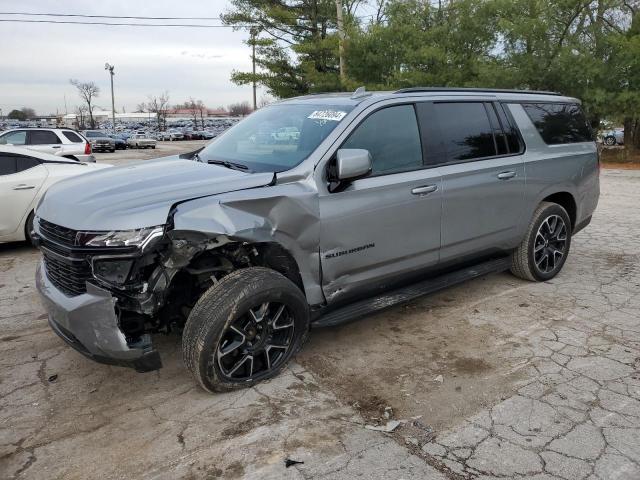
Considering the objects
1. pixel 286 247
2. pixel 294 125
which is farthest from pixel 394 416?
pixel 294 125

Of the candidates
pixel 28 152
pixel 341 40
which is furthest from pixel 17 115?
pixel 28 152

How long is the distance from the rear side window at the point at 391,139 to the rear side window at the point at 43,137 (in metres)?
14.2

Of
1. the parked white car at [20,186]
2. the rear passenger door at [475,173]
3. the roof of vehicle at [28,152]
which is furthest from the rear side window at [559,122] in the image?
the roof of vehicle at [28,152]

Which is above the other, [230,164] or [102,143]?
[102,143]

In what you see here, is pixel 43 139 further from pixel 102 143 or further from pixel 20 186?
pixel 102 143

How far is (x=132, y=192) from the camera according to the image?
3.10m

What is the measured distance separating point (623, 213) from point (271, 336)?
319 inches

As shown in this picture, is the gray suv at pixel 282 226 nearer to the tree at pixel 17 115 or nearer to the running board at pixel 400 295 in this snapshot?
the running board at pixel 400 295

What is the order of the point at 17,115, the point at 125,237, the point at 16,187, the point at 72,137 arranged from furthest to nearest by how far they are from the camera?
the point at 17,115
the point at 72,137
the point at 16,187
the point at 125,237

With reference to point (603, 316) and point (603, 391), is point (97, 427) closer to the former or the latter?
point (603, 391)

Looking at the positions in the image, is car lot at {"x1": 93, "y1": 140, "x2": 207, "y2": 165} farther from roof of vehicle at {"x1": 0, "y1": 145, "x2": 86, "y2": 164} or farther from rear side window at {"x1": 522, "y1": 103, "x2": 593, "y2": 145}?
rear side window at {"x1": 522, "y1": 103, "x2": 593, "y2": 145}

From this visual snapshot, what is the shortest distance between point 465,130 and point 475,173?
0.37m

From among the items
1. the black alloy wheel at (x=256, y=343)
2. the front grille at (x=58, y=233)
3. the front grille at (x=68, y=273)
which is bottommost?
the black alloy wheel at (x=256, y=343)

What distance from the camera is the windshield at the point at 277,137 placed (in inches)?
142
